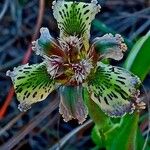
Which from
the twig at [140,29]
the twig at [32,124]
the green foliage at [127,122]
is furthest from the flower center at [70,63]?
the twig at [140,29]

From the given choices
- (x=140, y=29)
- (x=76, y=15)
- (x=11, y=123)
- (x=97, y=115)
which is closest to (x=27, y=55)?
(x=11, y=123)

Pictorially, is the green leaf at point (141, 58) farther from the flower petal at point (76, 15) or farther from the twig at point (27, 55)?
the twig at point (27, 55)

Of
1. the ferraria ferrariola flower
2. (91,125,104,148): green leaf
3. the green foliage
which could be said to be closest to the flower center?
the ferraria ferrariola flower

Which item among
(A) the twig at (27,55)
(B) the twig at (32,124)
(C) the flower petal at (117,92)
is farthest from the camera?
(A) the twig at (27,55)

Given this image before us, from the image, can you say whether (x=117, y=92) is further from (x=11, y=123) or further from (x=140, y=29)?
(x=140, y=29)

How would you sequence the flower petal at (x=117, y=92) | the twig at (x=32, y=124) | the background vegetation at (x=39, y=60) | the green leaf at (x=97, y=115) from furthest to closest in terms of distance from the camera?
the twig at (x=32, y=124) → the background vegetation at (x=39, y=60) → the green leaf at (x=97, y=115) → the flower petal at (x=117, y=92)

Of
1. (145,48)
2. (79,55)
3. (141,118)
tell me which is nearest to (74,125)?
(141,118)

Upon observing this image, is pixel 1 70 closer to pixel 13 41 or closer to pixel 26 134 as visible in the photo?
pixel 13 41
